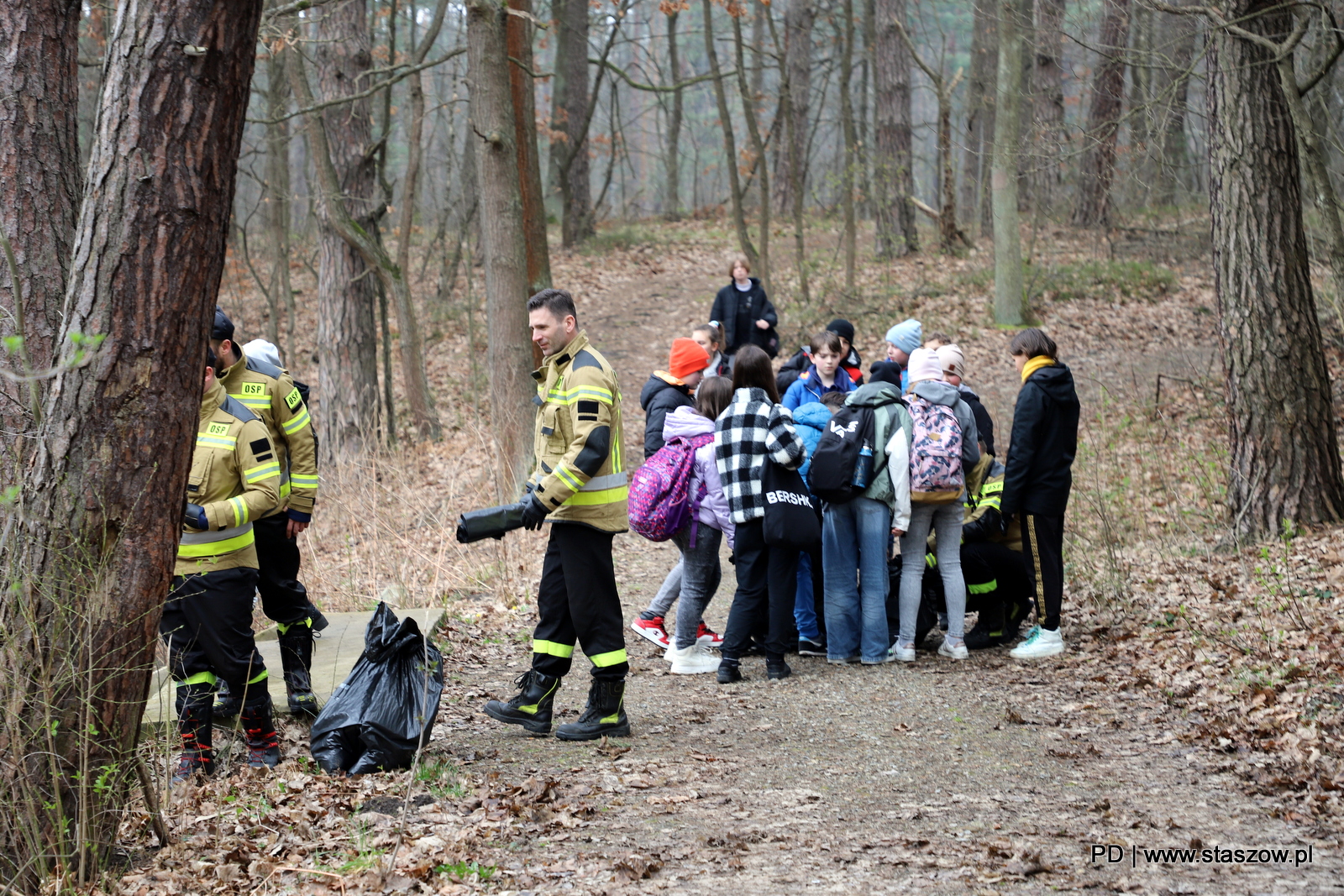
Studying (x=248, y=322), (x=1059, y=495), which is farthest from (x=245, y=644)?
(x=248, y=322)

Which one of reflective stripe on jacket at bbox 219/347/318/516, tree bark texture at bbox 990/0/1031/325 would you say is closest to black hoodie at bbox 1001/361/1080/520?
reflective stripe on jacket at bbox 219/347/318/516

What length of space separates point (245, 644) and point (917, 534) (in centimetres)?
391

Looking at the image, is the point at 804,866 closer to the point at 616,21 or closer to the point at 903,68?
the point at 616,21

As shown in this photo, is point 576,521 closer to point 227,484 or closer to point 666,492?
point 666,492

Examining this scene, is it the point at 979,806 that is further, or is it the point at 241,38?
the point at 979,806

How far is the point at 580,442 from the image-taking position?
4.79 m

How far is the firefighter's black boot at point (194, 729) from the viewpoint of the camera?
4.55m

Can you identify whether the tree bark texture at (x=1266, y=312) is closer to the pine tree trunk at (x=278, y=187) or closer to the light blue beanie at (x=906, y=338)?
the light blue beanie at (x=906, y=338)

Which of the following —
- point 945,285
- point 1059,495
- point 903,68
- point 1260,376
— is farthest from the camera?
point 903,68

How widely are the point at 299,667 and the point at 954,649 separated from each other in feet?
12.8

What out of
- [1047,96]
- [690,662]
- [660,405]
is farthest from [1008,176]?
[690,662]

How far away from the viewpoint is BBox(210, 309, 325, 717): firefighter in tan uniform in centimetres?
538

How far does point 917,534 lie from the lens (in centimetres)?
653

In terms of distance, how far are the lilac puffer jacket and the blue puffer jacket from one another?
70cm
